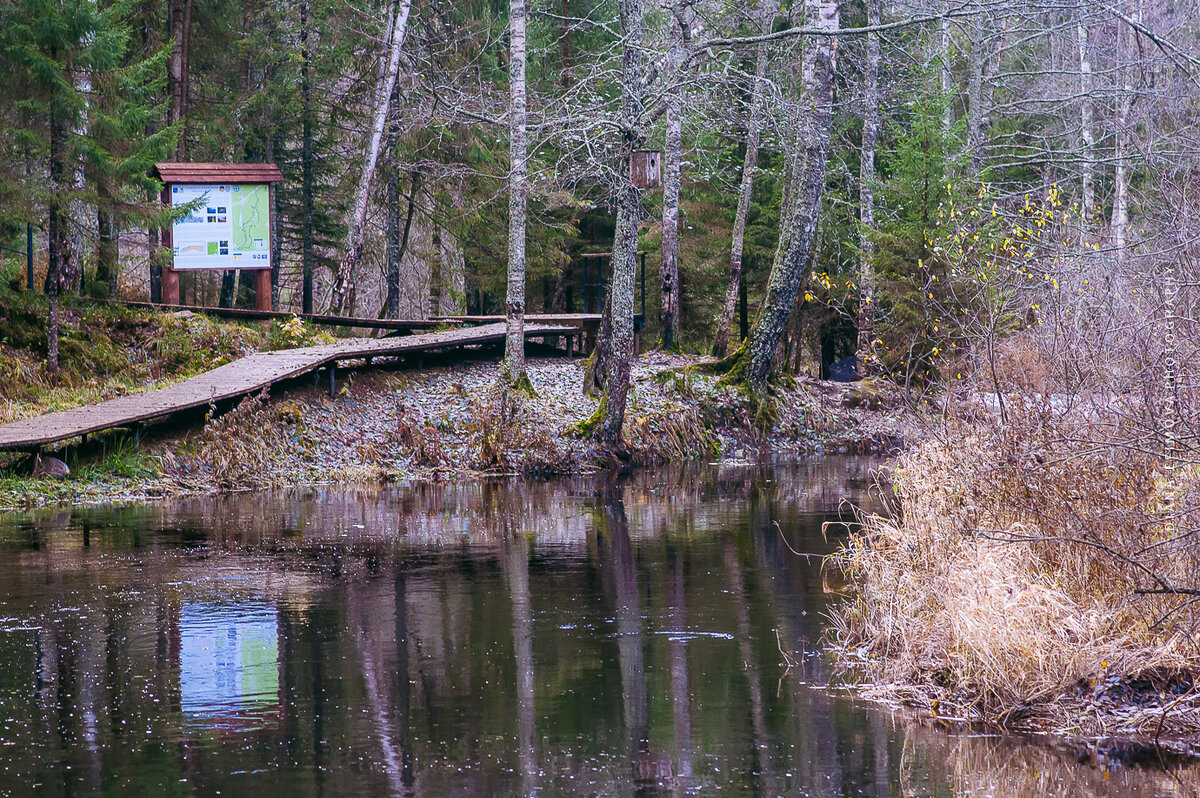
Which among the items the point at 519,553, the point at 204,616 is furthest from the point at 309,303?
the point at 204,616

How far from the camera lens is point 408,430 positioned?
2156 cm

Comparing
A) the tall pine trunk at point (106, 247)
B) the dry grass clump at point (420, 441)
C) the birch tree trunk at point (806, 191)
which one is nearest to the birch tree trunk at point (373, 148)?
the tall pine trunk at point (106, 247)

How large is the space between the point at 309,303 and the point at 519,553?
19.0 m

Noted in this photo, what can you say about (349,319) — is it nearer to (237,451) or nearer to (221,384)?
(221,384)

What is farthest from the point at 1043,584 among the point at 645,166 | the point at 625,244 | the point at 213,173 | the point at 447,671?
the point at 213,173

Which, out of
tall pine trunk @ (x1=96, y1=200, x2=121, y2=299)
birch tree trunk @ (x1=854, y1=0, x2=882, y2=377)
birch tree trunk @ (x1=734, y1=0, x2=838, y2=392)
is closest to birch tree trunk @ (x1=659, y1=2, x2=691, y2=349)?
birch tree trunk @ (x1=734, y1=0, x2=838, y2=392)

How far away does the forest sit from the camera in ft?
26.3

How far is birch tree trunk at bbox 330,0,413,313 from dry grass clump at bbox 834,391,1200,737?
64.4 feet

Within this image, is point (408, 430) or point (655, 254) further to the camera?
point (655, 254)

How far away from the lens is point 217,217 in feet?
79.8

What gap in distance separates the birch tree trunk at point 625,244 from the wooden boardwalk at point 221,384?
13.4 ft

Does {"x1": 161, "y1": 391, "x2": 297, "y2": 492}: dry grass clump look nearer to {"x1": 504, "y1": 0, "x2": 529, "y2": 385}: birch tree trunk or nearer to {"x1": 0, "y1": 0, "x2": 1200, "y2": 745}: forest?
{"x1": 504, "y1": 0, "x2": 529, "y2": 385}: birch tree trunk

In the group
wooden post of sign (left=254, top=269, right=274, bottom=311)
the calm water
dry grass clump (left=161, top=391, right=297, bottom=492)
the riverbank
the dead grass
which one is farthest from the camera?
wooden post of sign (left=254, top=269, right=274, bottom=311)

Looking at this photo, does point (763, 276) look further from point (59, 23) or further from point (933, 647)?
point (933, 647)
